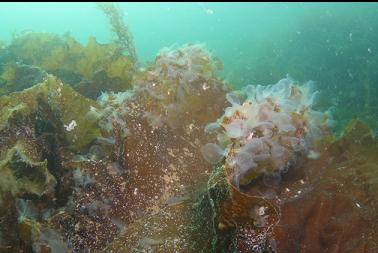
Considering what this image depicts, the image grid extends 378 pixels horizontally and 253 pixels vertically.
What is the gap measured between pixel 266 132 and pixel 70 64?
3.71 metres

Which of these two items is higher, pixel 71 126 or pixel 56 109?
pixel 56 109

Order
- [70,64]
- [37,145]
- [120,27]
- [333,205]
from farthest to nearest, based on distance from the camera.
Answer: [120,27] < [70,64] < [37,145] < [333,205]

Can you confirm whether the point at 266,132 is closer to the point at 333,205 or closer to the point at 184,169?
the point at 333,205

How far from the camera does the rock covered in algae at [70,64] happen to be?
156 inches

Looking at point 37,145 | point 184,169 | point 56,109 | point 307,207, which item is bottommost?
point 184,169

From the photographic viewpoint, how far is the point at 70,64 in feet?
16.2

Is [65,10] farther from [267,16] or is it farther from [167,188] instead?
[167,188]

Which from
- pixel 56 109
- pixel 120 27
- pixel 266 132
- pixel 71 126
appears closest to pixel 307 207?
pixel 266 132

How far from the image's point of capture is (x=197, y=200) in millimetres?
2277

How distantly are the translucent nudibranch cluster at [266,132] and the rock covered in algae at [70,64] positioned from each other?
2.03 meters

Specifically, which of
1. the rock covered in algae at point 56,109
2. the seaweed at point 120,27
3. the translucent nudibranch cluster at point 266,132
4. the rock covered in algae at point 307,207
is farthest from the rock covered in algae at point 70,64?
the rock covered in algae at point 307,207

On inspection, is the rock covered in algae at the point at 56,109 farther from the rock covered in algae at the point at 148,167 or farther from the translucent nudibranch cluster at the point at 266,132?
the translucent nudibranch cluster at the point at 266,132

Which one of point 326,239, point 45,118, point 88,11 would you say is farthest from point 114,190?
point 88,11

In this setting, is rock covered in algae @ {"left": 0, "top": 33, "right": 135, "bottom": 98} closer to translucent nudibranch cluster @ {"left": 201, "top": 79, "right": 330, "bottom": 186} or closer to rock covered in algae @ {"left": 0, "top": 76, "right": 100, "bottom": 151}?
rock covered in algae @ {"left": 0, "top": 76, "right": 100, "bottom": 151}
